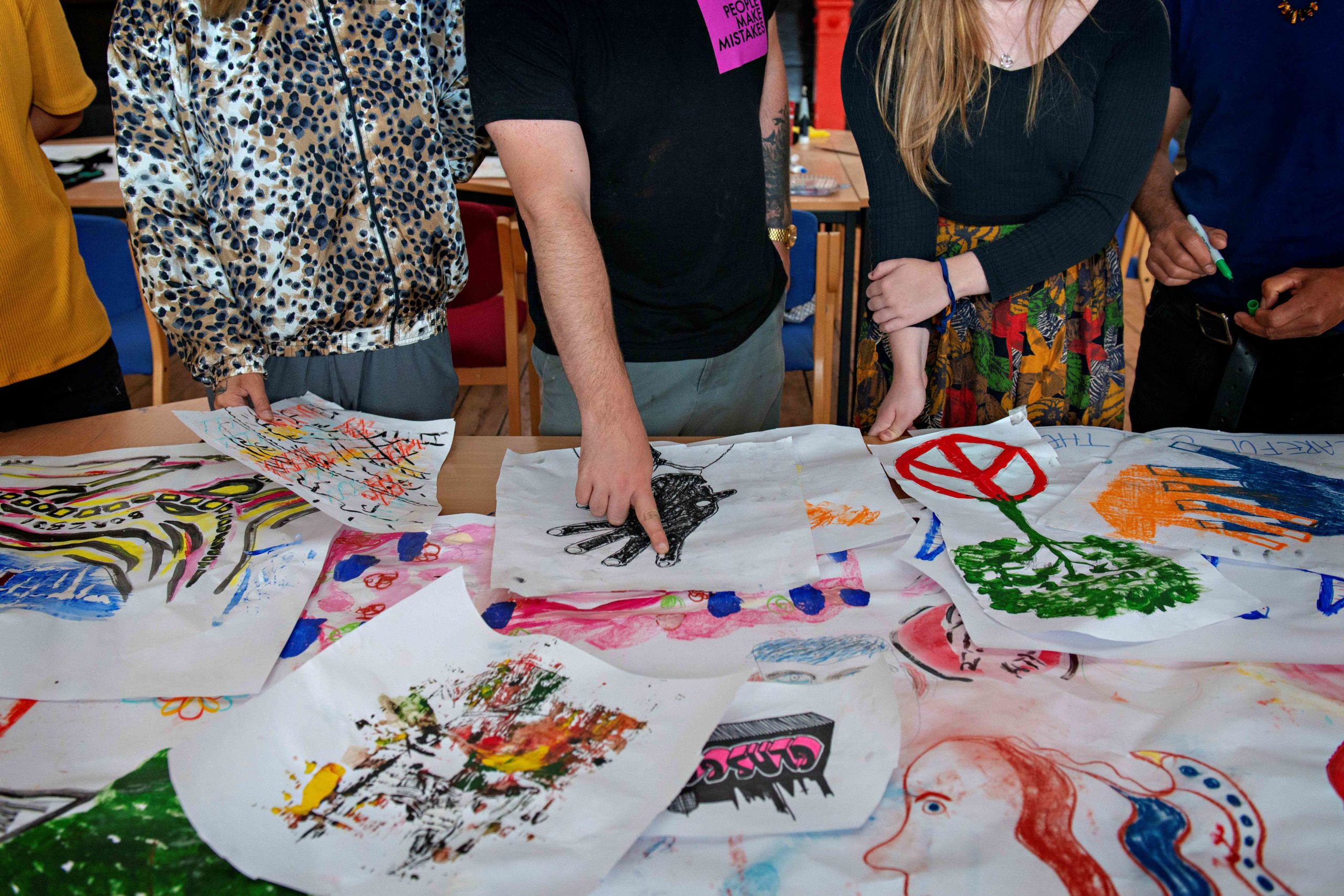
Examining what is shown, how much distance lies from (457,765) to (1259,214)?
4.01 ft

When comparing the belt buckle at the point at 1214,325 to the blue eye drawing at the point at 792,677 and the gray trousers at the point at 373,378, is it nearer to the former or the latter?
the blue eye drawing at the point at 792,677

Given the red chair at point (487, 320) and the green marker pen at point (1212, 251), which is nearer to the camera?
the green marker pen at point (1212, 251)

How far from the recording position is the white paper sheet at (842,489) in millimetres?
856

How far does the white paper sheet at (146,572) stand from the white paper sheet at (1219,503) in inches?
30.0

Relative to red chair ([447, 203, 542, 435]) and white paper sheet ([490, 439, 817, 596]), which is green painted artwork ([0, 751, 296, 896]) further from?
red chair ([447, 203, 542, 435])

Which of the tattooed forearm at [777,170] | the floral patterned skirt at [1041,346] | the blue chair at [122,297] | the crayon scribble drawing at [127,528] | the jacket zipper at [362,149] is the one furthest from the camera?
the blue chair at [122,297]

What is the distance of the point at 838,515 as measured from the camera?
0.89 m

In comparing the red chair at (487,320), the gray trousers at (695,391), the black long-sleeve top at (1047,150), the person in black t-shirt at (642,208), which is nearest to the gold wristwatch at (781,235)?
the person in black t-shirt at (642,208)

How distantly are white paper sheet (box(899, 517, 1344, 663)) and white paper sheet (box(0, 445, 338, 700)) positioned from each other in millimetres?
591

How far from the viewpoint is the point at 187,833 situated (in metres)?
0.53

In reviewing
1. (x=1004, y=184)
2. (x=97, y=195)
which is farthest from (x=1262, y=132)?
(x=97, y=195)

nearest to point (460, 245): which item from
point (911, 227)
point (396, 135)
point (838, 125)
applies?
point (396, 135)

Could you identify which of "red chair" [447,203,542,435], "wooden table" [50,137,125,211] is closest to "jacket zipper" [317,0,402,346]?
"red chair" [447,203,542,435]

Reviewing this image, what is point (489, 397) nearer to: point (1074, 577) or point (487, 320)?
point (487, 320)
